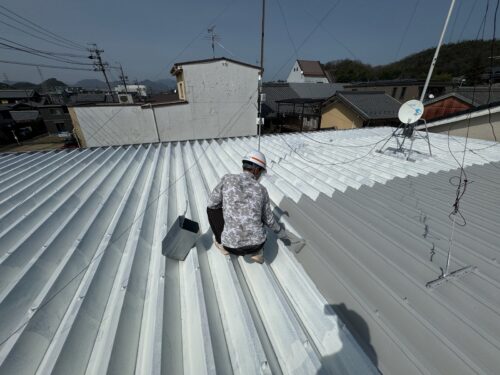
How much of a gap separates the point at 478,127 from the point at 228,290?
12783 millimetres

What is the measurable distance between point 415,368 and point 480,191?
423 cm

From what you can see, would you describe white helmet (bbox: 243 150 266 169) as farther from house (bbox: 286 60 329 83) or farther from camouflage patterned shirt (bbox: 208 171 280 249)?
house (bbox: 286 60 329 83)

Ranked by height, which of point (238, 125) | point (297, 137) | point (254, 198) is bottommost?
point (238, 125)

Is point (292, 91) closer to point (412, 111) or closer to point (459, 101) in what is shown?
point (459, 101)

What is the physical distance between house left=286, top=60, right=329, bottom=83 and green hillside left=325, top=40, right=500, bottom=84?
16338 mm

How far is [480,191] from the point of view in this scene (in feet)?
12.8

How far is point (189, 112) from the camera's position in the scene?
14953 millimetres

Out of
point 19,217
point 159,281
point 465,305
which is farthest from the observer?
point 19,217

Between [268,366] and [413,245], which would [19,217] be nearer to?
[268,366]

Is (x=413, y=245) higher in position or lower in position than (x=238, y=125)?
higher

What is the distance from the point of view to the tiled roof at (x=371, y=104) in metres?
18.4

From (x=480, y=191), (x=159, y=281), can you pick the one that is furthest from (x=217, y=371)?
(x=480, y=191)

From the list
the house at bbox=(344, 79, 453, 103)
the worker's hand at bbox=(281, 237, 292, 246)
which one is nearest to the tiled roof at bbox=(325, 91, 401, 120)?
the house at bbox=(344, 79, 453, 103)

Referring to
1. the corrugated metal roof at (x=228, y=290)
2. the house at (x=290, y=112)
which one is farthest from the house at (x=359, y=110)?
the corrugated metal roof at (x=228, y=290)
